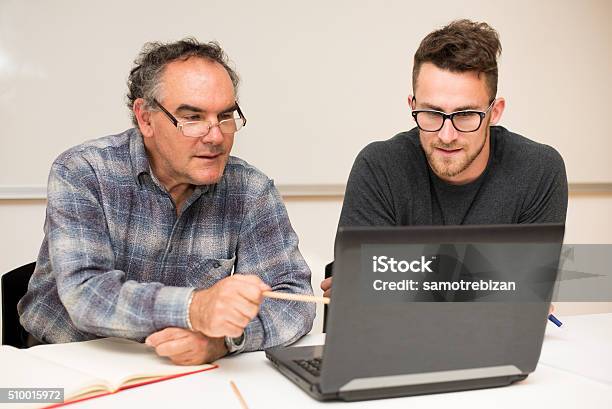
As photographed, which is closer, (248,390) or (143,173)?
(248,390)

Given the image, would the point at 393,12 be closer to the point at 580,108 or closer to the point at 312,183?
the point at 312,183

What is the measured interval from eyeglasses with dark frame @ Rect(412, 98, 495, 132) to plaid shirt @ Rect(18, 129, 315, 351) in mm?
440

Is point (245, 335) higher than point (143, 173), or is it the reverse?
point (143, 173)

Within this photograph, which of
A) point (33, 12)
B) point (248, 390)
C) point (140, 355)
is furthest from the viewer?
Answer: point (33, 12)

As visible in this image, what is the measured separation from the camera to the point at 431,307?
3.68ft

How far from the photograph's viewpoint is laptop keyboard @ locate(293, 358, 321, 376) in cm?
123

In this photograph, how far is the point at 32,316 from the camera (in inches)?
71.7

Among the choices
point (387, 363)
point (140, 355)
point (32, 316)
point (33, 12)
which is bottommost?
point (32, 316)

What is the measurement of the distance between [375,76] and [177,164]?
1504 millimetres

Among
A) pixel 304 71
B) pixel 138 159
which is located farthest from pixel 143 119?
pixel 304 71

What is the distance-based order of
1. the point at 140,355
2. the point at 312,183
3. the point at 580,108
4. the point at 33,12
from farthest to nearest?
the point at 580,108 < the point at 312,183 < the point at 33,12 < the point at 140,355

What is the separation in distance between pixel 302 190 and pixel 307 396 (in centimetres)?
183

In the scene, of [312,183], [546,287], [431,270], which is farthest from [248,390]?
[312,183]

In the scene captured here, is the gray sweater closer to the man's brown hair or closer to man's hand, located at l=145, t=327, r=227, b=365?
the man's brown hair
